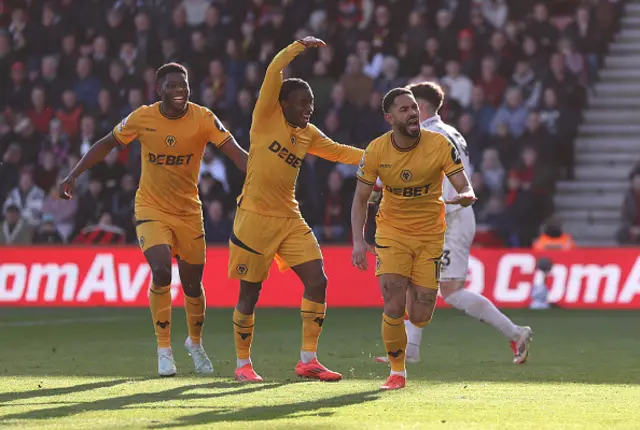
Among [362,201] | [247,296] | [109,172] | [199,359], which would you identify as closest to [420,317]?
[362,201]

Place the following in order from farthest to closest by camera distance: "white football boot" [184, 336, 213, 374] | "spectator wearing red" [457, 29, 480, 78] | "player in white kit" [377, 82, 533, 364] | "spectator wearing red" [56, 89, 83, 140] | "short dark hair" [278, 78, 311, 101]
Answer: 1. "spectator wearing red" [56, 89, 83, 140]
2. "spectator wearing red" [457, 29, 480, 78]
3. "player in white kit" [377, 82, 533, 364]
4. "white football boot" [184, 336, 213, 374]
5. "short dark hair" [278, 78, 311, 101]

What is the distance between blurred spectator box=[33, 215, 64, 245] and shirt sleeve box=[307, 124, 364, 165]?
10.8 meters

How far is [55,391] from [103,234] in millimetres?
10962

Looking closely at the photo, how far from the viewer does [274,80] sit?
987 centimetres

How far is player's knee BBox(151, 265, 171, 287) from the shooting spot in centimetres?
1051

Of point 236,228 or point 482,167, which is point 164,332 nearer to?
point 236,228

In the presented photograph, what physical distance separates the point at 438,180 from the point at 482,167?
433 inches

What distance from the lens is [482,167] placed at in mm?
20484

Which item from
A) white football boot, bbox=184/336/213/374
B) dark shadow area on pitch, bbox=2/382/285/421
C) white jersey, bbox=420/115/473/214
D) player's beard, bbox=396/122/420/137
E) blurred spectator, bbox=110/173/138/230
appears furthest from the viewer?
blurred spectator, bbox=110/173/138/230

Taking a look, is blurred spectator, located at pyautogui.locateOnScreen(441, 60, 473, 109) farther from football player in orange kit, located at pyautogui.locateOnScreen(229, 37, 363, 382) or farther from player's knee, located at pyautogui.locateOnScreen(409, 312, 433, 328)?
player's knee, located at pyautogui.locateOnScreen(409, 312, 433, 328)

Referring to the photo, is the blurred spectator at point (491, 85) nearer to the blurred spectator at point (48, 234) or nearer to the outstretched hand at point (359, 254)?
the blurred spectator at point (48, 234)

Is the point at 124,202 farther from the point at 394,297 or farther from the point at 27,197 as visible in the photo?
the point at 394,297

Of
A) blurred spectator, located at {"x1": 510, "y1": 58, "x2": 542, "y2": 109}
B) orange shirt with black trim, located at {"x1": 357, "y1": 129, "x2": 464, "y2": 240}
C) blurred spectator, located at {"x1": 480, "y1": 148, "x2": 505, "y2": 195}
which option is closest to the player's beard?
orange shirt with black trim, located at {"x1": 357, "y1": 129, "x2": 464, "y2": 240}

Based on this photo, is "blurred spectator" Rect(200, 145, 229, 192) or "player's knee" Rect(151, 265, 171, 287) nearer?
"player's knee" Rect(151, 265, 171, 287)
